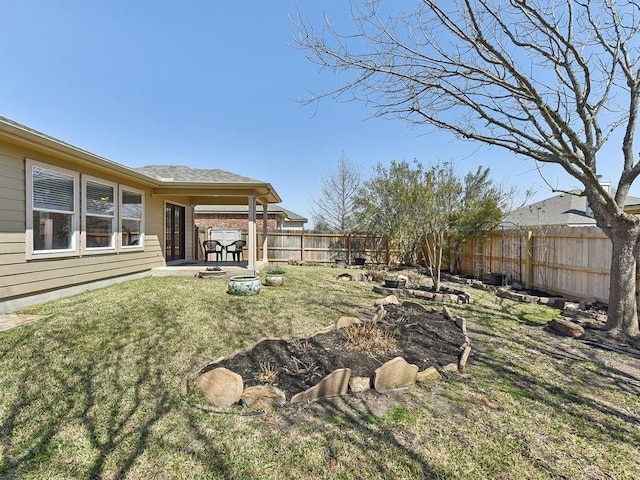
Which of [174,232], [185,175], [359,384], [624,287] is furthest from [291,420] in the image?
[174,232]

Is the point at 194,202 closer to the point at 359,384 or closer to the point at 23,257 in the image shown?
the point at 23,257

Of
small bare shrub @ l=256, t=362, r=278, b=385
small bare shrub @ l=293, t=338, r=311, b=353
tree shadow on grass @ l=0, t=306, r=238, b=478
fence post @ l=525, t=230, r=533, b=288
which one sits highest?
fence post @ l=525, t=230, r=533, b=288

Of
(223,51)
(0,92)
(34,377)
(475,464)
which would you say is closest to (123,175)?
(223,51)

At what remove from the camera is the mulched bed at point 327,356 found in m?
2.99

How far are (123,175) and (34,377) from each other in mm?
5645

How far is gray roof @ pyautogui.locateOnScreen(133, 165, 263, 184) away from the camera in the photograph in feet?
31.2

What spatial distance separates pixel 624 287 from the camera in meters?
4.72

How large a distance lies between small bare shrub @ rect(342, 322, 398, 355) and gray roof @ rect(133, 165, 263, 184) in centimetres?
704

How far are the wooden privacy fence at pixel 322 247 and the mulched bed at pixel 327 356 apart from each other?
1021 cm

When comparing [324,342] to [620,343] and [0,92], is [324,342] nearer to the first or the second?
[620,343]

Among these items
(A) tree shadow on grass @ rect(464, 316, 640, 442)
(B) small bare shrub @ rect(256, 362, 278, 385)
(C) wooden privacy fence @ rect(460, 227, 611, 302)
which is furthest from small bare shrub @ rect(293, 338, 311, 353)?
(C) wooden privacy fence @ rect(460, 227, 611, 302)

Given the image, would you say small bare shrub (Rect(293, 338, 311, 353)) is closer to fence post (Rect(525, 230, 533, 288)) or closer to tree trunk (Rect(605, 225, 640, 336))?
tree trunk (Rect(605, 225, 640, 336))

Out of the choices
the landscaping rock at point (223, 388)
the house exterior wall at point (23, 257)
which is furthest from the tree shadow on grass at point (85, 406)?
the house exterior wall at point (23, 257)

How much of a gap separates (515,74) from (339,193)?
59.8 feet
